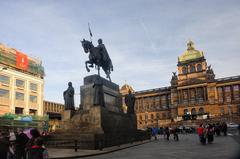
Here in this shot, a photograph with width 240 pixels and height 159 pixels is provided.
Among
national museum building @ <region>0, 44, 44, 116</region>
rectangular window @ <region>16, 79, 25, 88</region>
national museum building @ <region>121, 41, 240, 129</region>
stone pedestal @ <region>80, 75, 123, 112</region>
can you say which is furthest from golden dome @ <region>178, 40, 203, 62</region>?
stone pedestal @ <region>80, 75, 123, 112</region>

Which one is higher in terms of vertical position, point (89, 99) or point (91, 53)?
point (91, 53)

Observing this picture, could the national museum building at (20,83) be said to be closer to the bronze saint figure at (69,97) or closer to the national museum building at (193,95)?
the bronze saint figure at (69,97)

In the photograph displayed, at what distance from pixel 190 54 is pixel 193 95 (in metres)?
17.9

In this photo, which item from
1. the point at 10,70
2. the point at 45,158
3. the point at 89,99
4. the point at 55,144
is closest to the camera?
the point at 45,158

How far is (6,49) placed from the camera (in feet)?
222

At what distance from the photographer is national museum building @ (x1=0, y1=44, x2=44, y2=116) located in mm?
64250

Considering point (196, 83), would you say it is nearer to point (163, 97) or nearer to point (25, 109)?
point (163, 97)

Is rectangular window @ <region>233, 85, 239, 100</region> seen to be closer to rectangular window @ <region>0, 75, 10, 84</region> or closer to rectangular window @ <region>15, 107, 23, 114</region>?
rectangular window @ <region>15, 107, 23, 114</region>

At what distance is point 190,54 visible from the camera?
11144cm

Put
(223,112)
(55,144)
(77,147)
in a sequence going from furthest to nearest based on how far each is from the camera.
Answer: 1. (223,112)
2. (55,144)
3. (77,147)

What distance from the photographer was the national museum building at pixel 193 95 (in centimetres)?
9956

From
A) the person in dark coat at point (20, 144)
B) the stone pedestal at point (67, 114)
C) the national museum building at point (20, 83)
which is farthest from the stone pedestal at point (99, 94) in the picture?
the national museum building at point (20, 83)

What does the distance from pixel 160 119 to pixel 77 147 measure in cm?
9941

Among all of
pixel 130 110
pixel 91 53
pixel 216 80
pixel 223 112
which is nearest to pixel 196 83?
pixel 216 80
